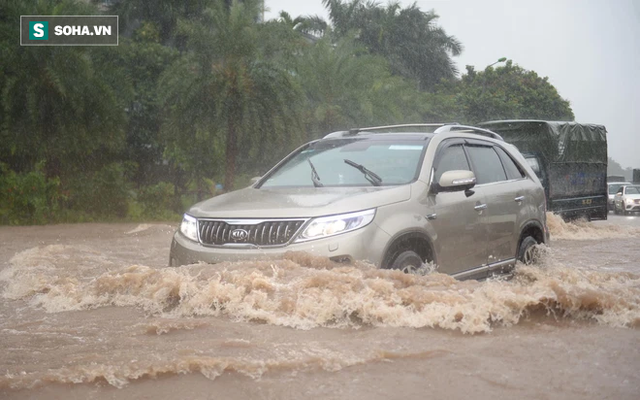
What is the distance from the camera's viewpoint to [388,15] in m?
46.7

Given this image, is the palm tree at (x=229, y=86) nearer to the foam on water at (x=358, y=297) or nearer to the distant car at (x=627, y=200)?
the foam on water at (x=358, y=297)

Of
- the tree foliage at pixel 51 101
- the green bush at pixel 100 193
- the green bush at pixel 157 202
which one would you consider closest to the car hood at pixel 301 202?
the tree foliage at pixel 51 101

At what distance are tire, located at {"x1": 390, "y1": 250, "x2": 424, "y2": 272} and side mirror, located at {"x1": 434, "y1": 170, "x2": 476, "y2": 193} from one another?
64 centimetres

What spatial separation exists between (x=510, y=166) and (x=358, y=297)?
325 cm

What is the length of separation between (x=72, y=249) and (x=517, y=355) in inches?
329

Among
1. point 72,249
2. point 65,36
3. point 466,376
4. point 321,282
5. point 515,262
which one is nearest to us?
point 466,376

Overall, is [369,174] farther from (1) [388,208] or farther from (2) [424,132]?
(2) [424,132]

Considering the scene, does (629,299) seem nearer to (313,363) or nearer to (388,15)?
(313,363)

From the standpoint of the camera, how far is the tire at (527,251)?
24.1 ft

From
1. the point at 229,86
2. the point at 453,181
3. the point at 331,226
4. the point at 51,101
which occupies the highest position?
the point at 229,86

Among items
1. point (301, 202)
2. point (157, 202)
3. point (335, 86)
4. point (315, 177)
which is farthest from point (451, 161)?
point (335, 86)

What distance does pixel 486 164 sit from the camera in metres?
7.29

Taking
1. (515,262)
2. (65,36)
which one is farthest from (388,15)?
(515,262)

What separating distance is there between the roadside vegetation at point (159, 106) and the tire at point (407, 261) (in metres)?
13.4
